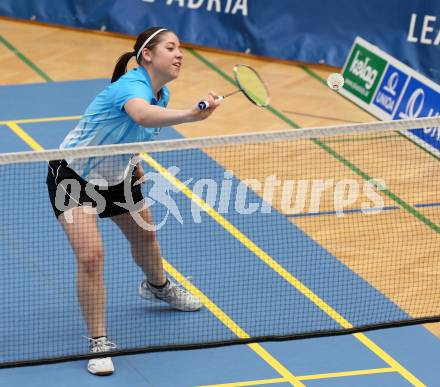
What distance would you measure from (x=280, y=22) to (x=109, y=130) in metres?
6.31

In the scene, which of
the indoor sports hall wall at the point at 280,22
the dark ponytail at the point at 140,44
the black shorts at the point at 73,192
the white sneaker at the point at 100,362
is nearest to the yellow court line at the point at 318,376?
the white sneaker at the point at 100,362

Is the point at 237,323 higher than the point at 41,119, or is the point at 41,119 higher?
the point at 41,119

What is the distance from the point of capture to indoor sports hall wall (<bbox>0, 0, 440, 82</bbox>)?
1319 centimetres

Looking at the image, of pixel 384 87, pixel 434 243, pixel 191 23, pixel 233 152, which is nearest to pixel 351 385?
pixel 434 243

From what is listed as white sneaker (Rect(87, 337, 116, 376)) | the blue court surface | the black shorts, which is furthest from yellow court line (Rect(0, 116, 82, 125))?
white sneaker (Rect(87, 337, 116, 376))

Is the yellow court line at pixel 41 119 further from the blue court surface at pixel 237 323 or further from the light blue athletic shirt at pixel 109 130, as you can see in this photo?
the light blue athletic shirt at pixel 109 130

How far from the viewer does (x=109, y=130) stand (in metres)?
7.92

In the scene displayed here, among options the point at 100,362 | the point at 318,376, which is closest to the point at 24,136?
the point at 100,362

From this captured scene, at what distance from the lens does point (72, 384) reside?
26.0 ft

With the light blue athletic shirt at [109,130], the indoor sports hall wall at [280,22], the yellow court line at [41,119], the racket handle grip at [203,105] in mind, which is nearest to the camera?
the racket handle grip at [203,105]

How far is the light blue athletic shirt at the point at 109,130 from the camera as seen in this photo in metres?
7.80

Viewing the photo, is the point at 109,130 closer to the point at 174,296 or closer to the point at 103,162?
the point at 103,162

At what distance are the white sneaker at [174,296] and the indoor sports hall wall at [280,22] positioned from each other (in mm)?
5338

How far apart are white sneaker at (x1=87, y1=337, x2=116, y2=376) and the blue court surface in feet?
0.16
